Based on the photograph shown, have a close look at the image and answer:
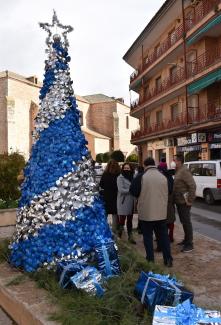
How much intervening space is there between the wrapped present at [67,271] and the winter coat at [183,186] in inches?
122

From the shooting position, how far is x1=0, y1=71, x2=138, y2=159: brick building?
157 ft

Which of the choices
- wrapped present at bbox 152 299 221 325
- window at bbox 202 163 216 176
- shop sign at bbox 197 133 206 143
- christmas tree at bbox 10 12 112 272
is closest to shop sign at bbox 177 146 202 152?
shop sign at bbox 197 133 206 143

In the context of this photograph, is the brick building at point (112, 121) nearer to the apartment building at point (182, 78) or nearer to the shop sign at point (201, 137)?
the apartment building at point (182, 78)

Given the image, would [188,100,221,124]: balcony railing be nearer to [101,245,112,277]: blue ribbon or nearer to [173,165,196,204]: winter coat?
[173,165,196,204]: winter coat

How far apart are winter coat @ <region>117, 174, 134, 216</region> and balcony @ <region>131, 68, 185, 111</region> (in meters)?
19.9

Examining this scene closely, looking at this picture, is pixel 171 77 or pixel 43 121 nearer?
pixel 43 121

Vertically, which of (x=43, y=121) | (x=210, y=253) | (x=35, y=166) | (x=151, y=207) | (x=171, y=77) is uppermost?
(x=171, y=77)

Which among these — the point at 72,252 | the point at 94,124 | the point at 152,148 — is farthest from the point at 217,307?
the point at 94,124

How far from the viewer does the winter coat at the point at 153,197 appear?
18.1 feet

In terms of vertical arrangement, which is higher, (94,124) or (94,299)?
(94,124)

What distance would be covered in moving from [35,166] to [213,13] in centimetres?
1934

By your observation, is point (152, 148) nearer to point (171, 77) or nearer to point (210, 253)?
point (171, 77)

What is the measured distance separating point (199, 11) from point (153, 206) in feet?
69.7

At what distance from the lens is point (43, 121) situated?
199 inches
